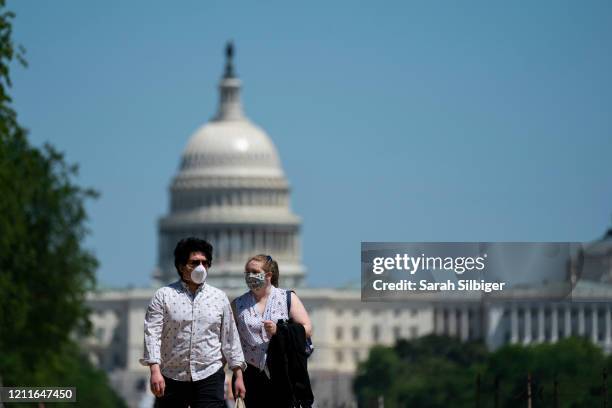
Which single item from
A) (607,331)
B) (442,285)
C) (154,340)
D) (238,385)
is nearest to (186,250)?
(154,340)

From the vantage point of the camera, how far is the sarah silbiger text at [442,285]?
31.8m

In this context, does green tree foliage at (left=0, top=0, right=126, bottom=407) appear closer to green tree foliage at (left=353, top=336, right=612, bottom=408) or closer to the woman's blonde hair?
green tree foliage at (left=353, top=336, right=612, bottom=408)

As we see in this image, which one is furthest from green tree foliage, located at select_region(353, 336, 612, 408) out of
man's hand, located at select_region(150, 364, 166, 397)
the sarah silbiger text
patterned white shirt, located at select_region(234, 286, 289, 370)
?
man's hand, located at select_region(150, 364, 166, 397)

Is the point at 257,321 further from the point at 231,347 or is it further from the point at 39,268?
the point at 39,268

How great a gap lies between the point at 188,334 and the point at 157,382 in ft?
2.03

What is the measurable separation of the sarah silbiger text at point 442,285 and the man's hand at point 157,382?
19.4ft

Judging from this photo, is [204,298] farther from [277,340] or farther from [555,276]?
[555,276]

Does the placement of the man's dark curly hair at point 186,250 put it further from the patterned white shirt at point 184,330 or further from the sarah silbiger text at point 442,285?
the sarah silbiger text at point 442,285

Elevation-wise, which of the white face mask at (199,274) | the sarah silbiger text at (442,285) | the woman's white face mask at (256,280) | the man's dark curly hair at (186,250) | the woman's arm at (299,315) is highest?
the sarah silbiger text at (442,285)

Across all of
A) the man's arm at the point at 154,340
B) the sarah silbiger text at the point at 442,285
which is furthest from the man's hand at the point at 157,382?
the sarah silbiger text at the point at 442,285

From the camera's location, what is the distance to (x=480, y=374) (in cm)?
6969

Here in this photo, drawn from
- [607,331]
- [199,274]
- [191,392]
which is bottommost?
[191,392]

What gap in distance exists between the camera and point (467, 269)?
32.6m

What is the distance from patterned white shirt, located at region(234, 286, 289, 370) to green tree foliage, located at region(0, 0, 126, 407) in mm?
25638
